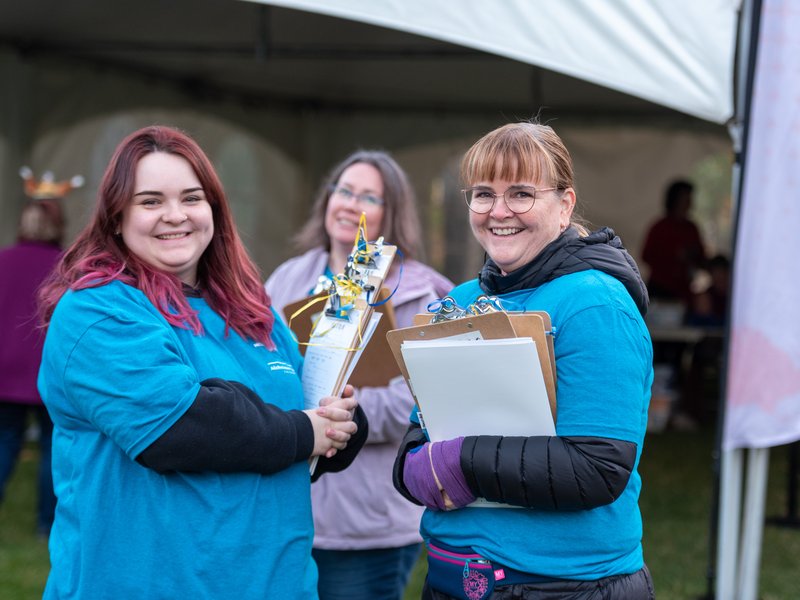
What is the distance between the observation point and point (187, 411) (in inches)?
67.3

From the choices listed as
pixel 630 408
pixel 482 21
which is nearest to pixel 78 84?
pixel 482 21

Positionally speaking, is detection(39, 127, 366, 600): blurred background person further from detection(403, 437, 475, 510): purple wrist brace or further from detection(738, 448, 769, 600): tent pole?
detection(738, 448, 769, 600): tent pole

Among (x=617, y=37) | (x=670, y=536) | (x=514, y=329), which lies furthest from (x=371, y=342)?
(x=670, y=536)

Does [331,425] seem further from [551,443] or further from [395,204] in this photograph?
[395,204]

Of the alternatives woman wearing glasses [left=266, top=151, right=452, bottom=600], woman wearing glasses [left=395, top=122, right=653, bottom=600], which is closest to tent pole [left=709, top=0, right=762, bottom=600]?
woman wearing glasses [left=266, top=151, right=452, bottom=600]

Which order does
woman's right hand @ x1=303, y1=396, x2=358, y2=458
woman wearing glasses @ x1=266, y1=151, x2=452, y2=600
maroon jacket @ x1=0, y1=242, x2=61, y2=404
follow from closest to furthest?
woman's right hand @ x1=303, y1=396, x2=358, y2=458, woman wearing glasses @ x1=266, y1=151, x2=452, y2=600, maroon jacket @ x1=0, y1=242, x2=61, y2=404

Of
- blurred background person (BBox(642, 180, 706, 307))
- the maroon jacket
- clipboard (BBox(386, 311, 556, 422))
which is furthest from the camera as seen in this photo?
blurred background person (BBox(642, 180, 706, 307))

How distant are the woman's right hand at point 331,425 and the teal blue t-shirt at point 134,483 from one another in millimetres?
156

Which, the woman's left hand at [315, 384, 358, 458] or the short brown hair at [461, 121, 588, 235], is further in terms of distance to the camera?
the woman's left hand at [315, 384, 358, 458]

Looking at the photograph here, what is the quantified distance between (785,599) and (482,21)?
2804 millimetres

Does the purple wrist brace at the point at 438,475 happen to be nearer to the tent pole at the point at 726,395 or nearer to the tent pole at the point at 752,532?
the tent pole at the point at 726,395

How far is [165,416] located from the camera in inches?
66.5

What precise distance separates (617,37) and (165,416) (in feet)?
8.42

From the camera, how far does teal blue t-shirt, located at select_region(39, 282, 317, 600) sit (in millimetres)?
1688
